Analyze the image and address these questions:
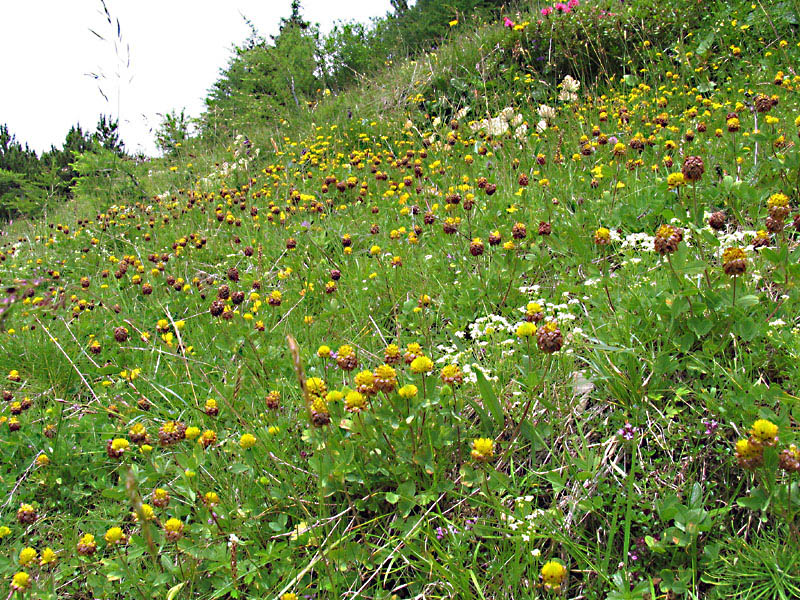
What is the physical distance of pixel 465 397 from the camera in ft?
6.45

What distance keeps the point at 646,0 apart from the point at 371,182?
172 inches

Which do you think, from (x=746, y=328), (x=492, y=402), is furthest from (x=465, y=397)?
(x=746, y=328)

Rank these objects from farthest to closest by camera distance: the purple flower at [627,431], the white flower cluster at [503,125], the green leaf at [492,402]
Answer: the white flower cluster at [503,125] < the green leaf at [492,402] < the purple flower at [627,431]

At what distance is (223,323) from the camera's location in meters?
3.39

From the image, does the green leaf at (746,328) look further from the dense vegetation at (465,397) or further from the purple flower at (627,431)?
the purple flower at (627,431)

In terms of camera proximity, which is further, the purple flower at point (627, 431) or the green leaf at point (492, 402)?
the green leaf at point (492, 402)

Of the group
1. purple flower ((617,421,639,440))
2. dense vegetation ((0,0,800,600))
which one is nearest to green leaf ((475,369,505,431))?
dense vegetation ((0,0,800,600))

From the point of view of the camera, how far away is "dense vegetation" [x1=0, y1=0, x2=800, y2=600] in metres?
1.58

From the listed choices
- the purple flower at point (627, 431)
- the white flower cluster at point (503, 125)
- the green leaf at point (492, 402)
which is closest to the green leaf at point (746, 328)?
the purple flower at point (627, 431)

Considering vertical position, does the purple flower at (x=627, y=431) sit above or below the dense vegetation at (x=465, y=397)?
below

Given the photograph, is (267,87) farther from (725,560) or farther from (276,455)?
(725,560)

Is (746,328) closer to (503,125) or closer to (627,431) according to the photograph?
(627,431)

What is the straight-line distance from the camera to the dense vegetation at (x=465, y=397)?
1.58 m

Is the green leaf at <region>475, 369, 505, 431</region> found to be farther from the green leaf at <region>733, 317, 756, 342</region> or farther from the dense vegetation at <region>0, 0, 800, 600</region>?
the green leaf at <region>733, 317, 756, 342</region>
